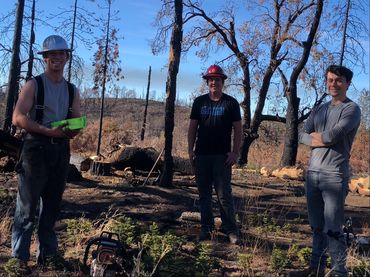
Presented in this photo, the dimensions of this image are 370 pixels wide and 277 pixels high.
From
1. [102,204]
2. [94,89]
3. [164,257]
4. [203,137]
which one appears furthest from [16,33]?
[94,89]

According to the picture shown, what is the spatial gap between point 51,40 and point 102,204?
4121 millimetres

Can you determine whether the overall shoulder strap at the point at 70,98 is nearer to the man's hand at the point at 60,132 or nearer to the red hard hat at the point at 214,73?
the man's hand at the point at 60,132

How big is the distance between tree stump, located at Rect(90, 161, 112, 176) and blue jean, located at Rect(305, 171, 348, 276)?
8.33 metres

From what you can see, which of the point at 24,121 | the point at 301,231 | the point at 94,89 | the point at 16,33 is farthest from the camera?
the point at 94,89

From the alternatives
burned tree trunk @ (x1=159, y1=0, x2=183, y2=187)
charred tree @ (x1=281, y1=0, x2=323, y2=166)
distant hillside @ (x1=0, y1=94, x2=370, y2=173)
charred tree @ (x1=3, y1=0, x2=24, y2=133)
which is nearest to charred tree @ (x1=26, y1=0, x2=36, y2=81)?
charred tree @ (x1=3, y1=0, x2=24, y2=133)

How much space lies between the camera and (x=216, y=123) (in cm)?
578

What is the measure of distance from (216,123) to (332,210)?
6.27 ft

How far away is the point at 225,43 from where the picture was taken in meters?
21.4

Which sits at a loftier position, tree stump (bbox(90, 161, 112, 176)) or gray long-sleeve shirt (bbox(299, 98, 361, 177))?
gray long-sleeve shirt (bbox(299, 98, 361, 177))

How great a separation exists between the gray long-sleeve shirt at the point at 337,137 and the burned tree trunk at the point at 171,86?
607cm

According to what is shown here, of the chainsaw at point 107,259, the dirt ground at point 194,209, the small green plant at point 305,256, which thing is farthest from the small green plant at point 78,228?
the small green plant at point 305,256

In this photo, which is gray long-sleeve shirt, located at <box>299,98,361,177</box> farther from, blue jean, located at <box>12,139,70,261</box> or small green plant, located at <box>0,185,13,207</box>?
small green plant, located at <box>0,185,13,207</box>

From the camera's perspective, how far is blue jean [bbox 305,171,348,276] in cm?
424

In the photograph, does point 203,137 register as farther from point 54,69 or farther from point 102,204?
point 102,204
